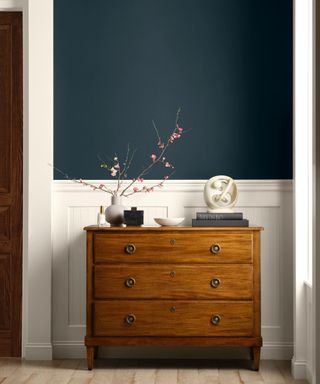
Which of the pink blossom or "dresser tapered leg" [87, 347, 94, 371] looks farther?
the pink blossom

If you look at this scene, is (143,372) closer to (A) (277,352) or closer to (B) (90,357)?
(B) (90,357)

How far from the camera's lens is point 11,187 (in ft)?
15.1

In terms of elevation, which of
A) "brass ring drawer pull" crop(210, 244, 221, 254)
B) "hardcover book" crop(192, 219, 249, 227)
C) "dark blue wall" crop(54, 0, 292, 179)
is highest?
"dark blue wall" crop(54, 0, 292, 179)

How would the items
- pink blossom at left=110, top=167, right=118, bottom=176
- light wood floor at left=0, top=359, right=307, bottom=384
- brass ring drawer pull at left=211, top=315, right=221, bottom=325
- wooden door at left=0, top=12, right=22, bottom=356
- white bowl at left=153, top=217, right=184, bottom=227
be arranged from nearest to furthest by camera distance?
light wood floor at left=0, top=359, right=307, bottom=384 → brass ring drawer pull at left=211, top=315, right=221, bottom=325 → white bowl at left=153, top=217, right=184, bottom=227 → pink blossom at left=110, top=167, right=118, bottom=176 → wooden door at left=0, top=12, right=22, bottom=356

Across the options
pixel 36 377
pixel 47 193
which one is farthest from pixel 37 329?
pixel 47 193

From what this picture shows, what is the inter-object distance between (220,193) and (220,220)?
22cm

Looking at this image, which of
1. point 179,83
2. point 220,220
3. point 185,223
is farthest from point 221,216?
point 179,83

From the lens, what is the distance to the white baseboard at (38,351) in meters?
4.43

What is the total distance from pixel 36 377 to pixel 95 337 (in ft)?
1.26

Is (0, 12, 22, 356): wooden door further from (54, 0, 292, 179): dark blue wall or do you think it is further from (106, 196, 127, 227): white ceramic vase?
(106, 196, 127, 227): white ceramic vase

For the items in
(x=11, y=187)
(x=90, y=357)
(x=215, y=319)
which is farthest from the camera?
(x=11, y=187)

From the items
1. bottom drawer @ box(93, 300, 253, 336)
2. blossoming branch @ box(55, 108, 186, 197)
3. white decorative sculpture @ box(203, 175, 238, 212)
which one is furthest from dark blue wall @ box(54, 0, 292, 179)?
bottom drawer @ box(93, 300, 253, 336)

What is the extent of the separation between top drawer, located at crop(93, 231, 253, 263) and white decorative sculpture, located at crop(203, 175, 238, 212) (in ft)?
0.86

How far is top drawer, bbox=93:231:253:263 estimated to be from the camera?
4039mm
